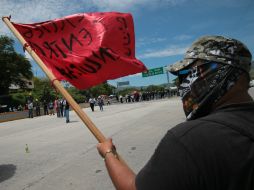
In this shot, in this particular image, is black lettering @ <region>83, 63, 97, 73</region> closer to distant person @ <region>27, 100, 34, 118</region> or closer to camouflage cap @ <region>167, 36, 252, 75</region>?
camouflage cap @ <region>167, 36, 252, 75</region>

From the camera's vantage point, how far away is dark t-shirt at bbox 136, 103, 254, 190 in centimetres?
161

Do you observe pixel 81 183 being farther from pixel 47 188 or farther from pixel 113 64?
pixel 113 64

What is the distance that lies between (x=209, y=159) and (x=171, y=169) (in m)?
0.18

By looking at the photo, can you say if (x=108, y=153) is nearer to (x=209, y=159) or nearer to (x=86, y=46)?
(x=209, y=159)

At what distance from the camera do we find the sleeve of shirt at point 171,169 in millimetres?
1610

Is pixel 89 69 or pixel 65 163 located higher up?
pixel 89 69

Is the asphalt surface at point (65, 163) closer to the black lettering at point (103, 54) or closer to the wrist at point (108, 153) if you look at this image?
the black lettering at point (103, 54)

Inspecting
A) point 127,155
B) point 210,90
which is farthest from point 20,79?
point 210,90

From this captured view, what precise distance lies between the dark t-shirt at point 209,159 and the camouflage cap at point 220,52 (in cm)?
36

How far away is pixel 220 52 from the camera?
1882 millimetres

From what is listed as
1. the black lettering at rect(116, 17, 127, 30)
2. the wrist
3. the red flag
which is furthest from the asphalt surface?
the wrist

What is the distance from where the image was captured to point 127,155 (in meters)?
8.73

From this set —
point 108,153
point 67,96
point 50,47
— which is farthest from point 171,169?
point 50,47

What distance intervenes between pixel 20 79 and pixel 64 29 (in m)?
72.2
